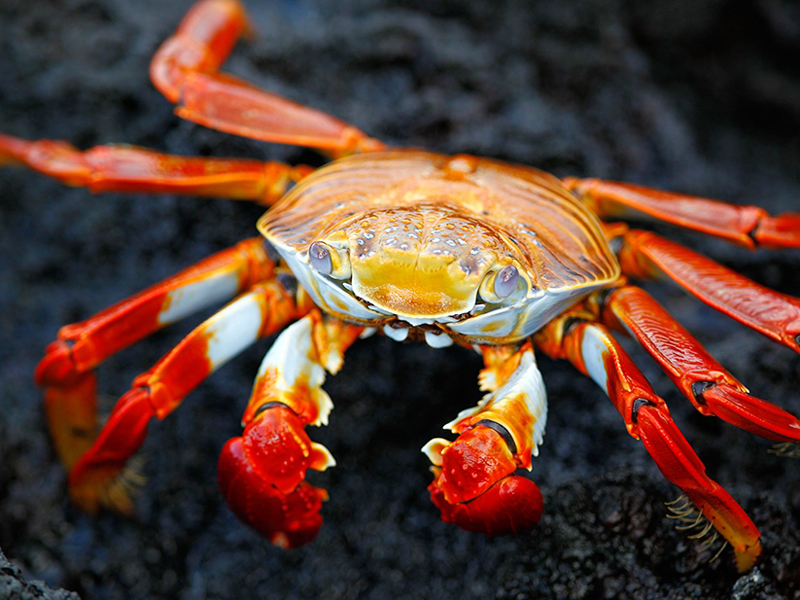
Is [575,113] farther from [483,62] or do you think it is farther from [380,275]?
[380,275]

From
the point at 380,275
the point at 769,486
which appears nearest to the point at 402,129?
the point at 380,275

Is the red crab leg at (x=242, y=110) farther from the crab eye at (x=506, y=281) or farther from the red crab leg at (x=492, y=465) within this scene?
the red crab leg at (x=492, y=465)

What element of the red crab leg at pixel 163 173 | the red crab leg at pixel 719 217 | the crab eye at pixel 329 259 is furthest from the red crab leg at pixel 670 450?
the red crab leg at pixel 163 173

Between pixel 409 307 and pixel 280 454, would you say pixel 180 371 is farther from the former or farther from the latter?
pixel 409 307

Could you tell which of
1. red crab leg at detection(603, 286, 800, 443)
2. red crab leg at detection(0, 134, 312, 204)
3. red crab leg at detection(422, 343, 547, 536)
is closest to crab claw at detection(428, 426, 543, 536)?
red crab leg at detection(422, 343, 547, 536)

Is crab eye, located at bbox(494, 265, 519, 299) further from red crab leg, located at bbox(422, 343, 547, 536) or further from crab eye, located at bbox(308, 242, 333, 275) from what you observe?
crab eye, located at bbox(308, 242, 333, 275)

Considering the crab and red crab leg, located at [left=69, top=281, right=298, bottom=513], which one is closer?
the crab
